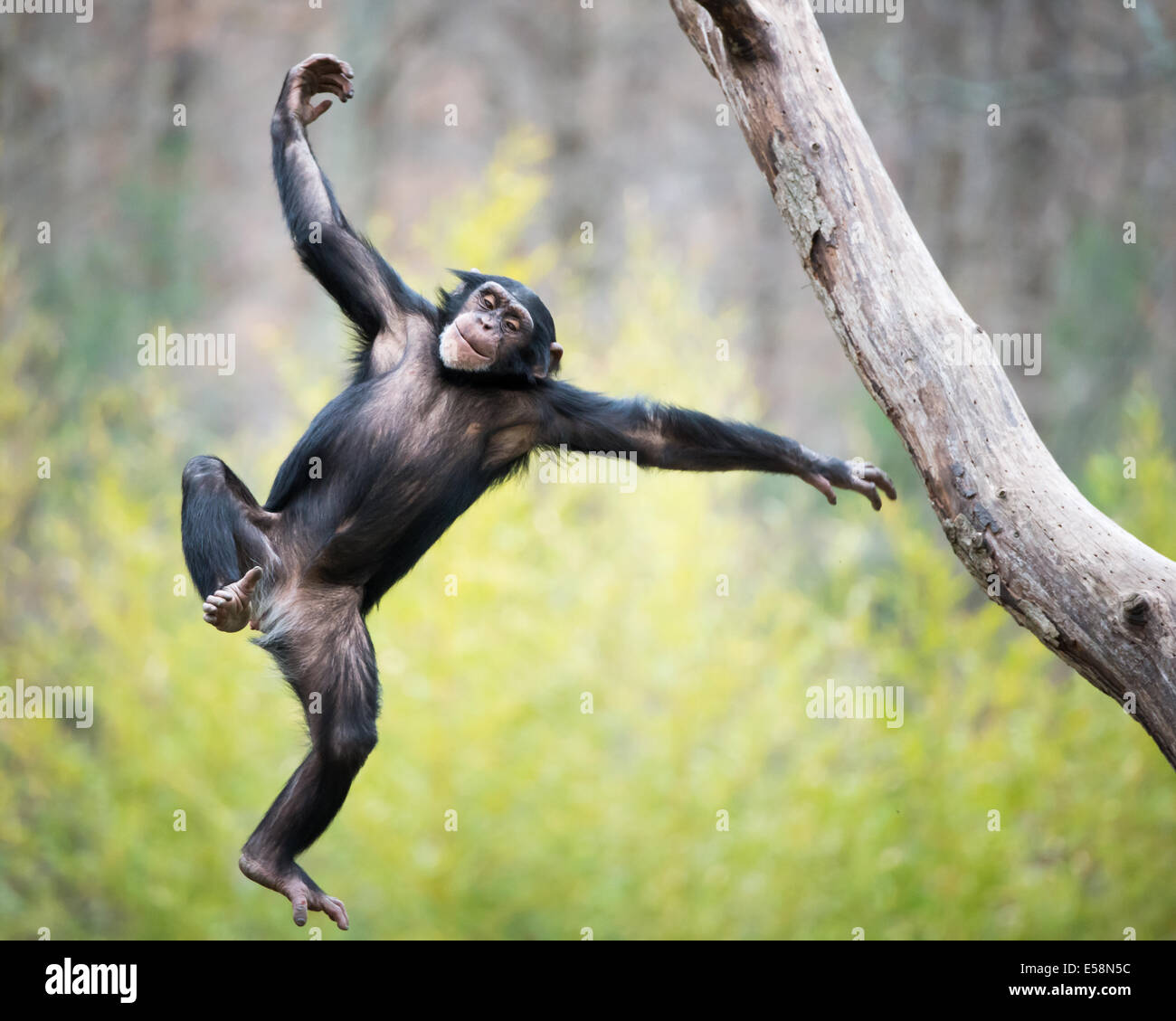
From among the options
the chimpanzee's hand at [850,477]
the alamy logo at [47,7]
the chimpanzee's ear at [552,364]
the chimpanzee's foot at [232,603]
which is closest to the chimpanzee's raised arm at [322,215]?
the chimpanzee's ear at [552,364]

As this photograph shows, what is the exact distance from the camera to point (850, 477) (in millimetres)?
4711

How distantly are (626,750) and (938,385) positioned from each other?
637 centimetres

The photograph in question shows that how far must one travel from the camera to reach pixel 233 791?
372 inches

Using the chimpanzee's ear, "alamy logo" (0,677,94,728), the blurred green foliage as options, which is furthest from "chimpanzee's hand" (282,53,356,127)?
"alamy logo" (0,677,94,728)

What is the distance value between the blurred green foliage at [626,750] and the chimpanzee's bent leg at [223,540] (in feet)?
13.8

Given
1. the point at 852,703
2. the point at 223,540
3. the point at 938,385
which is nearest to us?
the point at 938,385

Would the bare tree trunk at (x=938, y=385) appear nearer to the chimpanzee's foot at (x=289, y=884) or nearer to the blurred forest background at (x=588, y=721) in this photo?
the chimpanzee's foot at (x=289, y=884)

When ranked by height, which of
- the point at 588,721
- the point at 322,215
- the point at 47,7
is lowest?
the point at 588,721

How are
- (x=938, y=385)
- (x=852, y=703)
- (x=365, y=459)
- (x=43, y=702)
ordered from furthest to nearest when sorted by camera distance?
(x=43, y=702), (x=852, y=703), (x=365, y=459), (x=938, y=385)

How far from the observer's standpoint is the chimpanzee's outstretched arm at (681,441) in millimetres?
4723

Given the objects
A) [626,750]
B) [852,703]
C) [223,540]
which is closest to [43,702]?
[626,750]

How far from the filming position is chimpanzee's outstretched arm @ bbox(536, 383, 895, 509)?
15.5ft

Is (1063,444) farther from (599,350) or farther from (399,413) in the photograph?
(399,413)

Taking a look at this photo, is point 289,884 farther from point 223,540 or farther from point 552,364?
point 552,364
